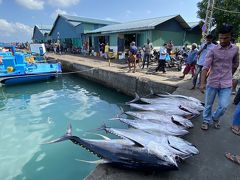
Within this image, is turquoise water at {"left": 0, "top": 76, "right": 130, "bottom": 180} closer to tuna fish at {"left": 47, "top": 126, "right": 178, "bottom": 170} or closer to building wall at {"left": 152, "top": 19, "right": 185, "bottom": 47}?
tuna fish at {"left": 47, "top": 126, "right": 178, "bottom": 170}

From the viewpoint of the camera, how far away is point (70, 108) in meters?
9.34

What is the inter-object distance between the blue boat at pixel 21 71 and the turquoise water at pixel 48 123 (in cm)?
53

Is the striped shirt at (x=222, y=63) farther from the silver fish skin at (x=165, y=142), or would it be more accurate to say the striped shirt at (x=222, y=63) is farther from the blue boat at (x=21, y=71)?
the blue boat at (x=21, y=71)

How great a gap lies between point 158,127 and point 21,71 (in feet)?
39.8

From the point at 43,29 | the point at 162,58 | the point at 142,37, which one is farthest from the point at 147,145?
the point at 43,29

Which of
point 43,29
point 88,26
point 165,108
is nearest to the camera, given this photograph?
point 165,108

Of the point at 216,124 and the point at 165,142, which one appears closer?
the point at 165,142

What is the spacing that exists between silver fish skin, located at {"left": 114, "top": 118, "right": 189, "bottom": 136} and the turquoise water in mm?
1967

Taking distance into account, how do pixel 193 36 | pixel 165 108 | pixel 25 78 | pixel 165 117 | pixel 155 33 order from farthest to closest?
pixel 193 36, pixel 155 33, pixel 25 78, pixel 165 108, pixel 165 117

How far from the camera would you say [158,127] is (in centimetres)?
384

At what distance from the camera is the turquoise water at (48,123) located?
500 cm

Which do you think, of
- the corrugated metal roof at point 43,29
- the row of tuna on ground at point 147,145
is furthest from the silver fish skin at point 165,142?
the corrugated metal roof at point 43,29

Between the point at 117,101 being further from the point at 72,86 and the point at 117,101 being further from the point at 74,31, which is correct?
the point at 74,31

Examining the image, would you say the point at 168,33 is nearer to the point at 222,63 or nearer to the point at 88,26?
the point at 88,26
